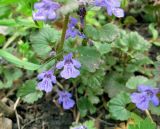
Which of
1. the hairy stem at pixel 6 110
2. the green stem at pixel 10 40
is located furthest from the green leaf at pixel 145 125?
the green stem at pixel 10 40

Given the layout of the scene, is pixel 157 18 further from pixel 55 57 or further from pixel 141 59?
pixel 55 57

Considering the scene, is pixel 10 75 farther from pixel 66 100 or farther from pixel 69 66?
pixel 69 66

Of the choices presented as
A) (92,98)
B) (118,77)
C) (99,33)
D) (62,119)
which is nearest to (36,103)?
(62,119)

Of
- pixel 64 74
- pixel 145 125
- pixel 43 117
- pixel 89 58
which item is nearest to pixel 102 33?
pixel 89 58

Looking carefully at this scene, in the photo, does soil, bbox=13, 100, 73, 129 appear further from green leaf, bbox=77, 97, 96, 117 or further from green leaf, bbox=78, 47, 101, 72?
green leaf, bbox=78, 47, 101, 72

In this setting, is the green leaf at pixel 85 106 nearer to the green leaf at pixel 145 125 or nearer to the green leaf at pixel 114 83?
the green leaf at pixel 114 83
